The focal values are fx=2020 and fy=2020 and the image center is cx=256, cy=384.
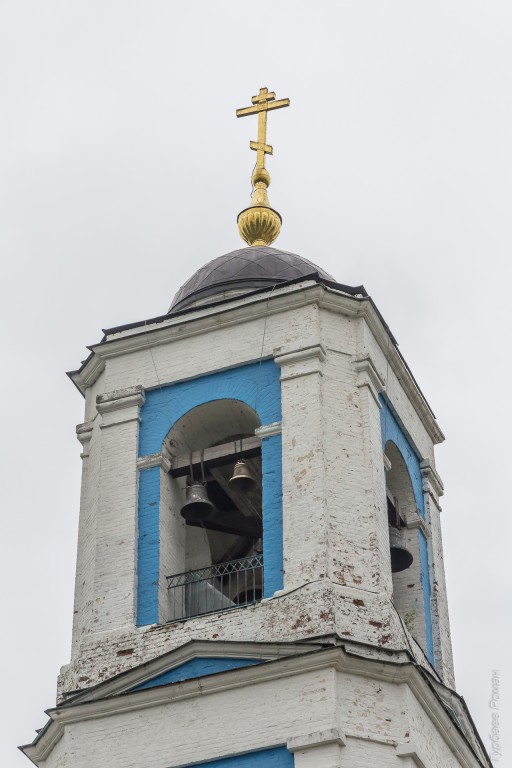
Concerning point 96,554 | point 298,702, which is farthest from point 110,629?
point 298,702

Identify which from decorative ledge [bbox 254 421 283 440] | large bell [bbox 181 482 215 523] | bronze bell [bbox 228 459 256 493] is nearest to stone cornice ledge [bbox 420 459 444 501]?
bronze bell [bbox 228 459 256 493]

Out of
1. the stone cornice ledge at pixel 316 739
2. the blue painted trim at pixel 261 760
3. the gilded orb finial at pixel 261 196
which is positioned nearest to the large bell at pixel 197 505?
the blue painted trim at pixel 261 760

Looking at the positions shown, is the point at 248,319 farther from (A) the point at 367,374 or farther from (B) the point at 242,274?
(A) the point at 367,374

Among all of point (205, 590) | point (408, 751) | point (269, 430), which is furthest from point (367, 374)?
point (408, 751)

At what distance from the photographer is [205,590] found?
66.0 feet

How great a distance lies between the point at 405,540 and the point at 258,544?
159cm

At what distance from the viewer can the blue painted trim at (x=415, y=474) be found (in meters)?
21.0

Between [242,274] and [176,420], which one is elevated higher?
[242,274]

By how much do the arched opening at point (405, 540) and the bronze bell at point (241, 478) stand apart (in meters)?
1.57

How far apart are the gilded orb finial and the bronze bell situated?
13.6 feet

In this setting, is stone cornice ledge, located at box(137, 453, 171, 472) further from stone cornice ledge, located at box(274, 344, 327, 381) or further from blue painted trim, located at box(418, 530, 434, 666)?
blue painted trim, located at box(418, 530, 434, 666)

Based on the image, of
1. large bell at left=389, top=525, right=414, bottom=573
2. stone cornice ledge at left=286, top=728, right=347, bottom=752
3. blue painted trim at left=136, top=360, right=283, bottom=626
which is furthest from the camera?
large bell at left=389, top=525, right=414, bottom=573

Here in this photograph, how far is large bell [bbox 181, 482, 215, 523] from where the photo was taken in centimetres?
2027

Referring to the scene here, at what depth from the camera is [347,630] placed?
60.3 feet
